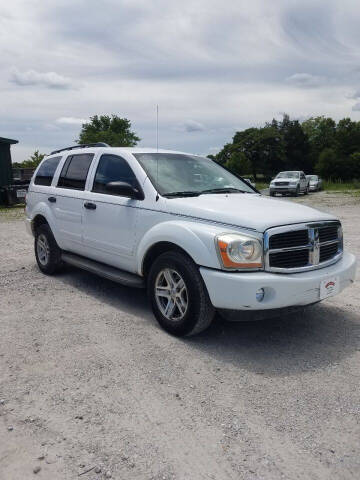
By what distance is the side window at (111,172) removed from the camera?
4.81m

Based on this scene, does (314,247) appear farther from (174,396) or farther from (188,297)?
(174,396)

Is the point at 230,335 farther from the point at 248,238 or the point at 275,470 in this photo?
the point at 275,470

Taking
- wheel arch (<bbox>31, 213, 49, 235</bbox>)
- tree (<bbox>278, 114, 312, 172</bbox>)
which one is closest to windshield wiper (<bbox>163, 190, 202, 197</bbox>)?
wheel arch (<bbox>31, 213, 49, 235</bbox>)

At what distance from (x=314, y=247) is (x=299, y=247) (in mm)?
202

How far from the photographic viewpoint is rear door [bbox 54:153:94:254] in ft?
18.1

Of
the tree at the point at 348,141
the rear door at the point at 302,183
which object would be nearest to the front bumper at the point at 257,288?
the rear door at the point at 302,183

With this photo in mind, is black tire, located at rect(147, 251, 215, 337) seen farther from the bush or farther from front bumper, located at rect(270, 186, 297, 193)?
the bush

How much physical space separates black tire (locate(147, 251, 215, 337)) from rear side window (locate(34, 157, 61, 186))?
9.65ft

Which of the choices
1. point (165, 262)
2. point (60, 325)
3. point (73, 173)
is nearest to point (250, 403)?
point (165, 262)

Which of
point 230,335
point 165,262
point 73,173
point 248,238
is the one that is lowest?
point 230,335

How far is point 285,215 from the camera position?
390 centimetres

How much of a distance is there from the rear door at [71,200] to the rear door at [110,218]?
198 mm

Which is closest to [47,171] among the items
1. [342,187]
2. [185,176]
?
[185,176]

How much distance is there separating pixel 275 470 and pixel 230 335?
1.91 metres
